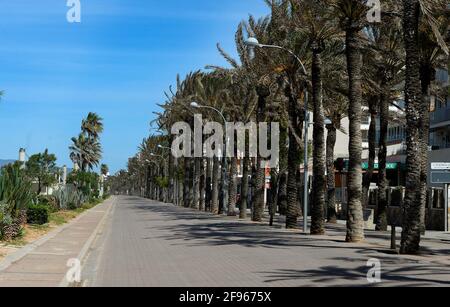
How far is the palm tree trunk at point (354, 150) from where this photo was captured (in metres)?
23.0

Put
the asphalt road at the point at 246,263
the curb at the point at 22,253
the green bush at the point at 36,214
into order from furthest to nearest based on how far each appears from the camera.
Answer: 1. the green bush at the point at 36,214
2. the curb at the point at 22,253
3. the asphalt road at the point at 246,263

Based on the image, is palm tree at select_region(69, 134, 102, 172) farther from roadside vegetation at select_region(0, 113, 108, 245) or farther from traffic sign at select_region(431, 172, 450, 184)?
traffic sign at select_region(431, 172, 450, 184)

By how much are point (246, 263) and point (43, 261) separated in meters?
4.99

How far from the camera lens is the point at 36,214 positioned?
29375 mm

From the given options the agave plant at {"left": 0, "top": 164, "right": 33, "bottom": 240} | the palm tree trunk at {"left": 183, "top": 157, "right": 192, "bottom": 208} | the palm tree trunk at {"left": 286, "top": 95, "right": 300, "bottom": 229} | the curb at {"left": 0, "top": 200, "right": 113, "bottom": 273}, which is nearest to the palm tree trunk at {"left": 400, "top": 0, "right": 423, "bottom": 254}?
the curb at {"left": 0, "top": 200, "right": 113, "bottom": 273}

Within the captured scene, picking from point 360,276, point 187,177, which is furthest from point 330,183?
point 187,177

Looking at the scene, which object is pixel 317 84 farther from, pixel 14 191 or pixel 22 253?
pixel 22 253

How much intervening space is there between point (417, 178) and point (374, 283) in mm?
7124

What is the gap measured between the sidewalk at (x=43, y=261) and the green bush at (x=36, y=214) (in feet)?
17.6

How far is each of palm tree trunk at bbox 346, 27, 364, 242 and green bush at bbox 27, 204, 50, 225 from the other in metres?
14.7

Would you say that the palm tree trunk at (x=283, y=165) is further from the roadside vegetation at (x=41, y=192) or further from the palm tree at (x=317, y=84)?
the palm tree at (x=317, y=84)

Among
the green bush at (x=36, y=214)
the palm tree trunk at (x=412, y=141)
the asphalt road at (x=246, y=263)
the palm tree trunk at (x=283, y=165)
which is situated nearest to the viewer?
the asphalt road at (x=246, y=263)

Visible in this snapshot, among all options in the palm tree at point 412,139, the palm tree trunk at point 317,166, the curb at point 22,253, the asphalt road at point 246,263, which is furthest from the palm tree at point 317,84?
the curb at point 22,253

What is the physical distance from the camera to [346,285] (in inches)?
464
